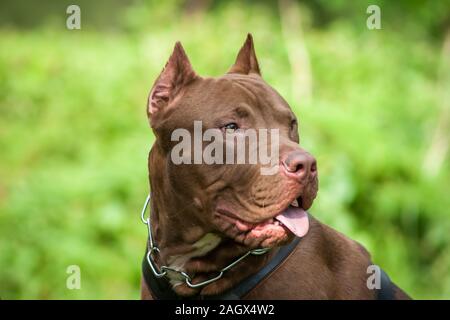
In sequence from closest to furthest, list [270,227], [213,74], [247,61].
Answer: [270,227]
[247,61]
[213,74]

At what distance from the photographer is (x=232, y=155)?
137 inches

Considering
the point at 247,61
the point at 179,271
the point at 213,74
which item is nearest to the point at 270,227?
the point at 179,271

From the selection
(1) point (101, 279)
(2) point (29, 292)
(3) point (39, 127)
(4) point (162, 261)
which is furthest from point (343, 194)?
(4) point (162, 261)

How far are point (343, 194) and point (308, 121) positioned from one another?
1119 mm

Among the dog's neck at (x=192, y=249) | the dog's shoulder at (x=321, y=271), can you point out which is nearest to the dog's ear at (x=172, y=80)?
the dog's neck at (x=192, y=249)

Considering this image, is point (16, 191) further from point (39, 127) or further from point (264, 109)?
point (264, 109)

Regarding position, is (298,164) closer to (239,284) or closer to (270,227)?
(270,227)

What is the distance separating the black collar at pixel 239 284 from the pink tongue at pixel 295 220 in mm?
205

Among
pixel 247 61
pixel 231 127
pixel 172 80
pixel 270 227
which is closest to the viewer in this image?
pixel 270 227

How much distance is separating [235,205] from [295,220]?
28cm

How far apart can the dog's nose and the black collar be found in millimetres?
484

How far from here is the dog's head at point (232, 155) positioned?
334 cm

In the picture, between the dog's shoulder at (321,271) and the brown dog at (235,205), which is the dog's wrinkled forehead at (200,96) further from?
the dog's shoulder at (321,271)

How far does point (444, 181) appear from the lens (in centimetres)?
934
